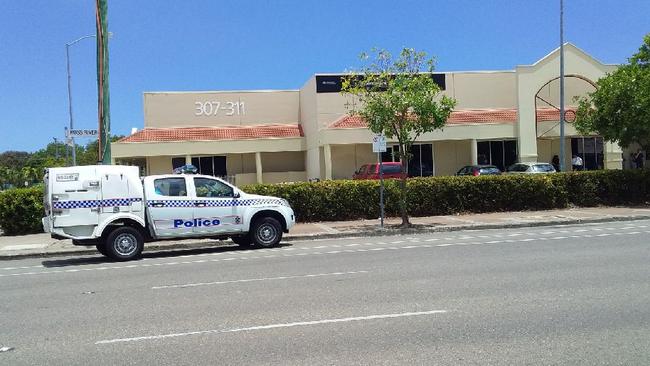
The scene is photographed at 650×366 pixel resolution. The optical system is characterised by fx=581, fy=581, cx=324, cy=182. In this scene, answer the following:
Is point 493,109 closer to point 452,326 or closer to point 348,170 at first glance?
point 348,170

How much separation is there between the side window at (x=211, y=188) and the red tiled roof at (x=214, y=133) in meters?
23.1

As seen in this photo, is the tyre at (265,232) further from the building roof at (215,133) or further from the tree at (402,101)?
the building roof at (215,133)

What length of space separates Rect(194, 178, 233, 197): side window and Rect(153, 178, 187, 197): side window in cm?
32

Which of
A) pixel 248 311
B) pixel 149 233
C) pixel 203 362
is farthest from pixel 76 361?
pixel 149 233

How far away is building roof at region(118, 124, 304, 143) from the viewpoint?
36250mm

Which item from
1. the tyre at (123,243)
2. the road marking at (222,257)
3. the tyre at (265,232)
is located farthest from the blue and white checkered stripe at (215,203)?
the road marking at (222,257)

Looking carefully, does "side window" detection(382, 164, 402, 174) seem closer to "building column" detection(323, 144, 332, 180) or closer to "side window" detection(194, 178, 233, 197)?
"building column" detection(323, 144, 332, 180)

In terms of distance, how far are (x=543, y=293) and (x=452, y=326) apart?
212cm

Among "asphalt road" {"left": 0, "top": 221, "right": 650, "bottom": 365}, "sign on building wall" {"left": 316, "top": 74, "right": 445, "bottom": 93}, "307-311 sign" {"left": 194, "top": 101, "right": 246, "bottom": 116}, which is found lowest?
"asphalt road" {"left": 0, "top": 221, "right": 650, "bottom": 365}

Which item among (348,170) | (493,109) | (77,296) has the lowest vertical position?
(77,296)

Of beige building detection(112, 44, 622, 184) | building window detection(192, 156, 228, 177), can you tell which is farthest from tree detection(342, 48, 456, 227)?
building window detection(192, 156, 228, 177)

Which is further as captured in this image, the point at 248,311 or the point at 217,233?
the point at 217,233

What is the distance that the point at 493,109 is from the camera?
3712 cm

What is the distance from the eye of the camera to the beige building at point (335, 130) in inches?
1302
